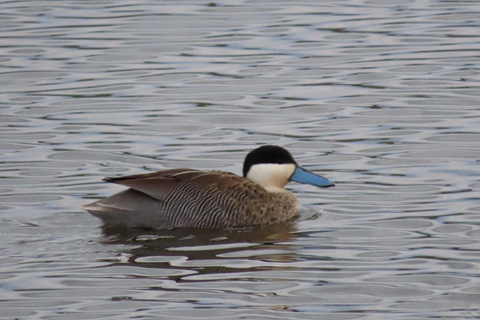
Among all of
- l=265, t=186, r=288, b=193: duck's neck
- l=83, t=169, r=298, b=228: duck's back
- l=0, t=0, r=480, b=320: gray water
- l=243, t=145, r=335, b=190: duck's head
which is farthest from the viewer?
l=265, t=186, r=288, b=193: duck's neck

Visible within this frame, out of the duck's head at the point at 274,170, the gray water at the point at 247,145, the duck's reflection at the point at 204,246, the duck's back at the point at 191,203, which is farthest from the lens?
the duck's head at the point at 274,170

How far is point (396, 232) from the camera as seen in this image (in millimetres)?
10133

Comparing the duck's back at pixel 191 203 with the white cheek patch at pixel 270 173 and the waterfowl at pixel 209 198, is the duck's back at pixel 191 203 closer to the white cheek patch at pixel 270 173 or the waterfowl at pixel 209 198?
the waterfowl at pixel 209 198

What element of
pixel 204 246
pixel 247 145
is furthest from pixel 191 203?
pixel 247 145

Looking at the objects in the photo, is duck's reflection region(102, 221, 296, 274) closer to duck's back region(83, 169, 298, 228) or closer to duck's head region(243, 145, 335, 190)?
duck's back region(83, 169, 298, 228)

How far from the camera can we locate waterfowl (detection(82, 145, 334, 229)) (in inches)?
416

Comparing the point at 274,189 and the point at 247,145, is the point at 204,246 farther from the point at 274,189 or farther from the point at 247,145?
the point at 247,145

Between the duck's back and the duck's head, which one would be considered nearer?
the duck's back

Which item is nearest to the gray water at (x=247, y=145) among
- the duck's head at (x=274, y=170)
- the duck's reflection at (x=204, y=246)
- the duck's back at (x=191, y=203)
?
the duck's reflection at (x=204, y=246)

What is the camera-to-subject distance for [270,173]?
11172 mm

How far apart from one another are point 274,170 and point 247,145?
91.0 inches

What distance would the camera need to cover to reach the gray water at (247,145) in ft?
28.1

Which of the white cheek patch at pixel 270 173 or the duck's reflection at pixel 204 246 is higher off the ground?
the white cheek patch at pixel 270 173

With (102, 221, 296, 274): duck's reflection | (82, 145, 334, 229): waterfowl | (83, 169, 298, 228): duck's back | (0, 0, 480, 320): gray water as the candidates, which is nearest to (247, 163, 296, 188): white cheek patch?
(82, 145, 334, 229): waterfowl
